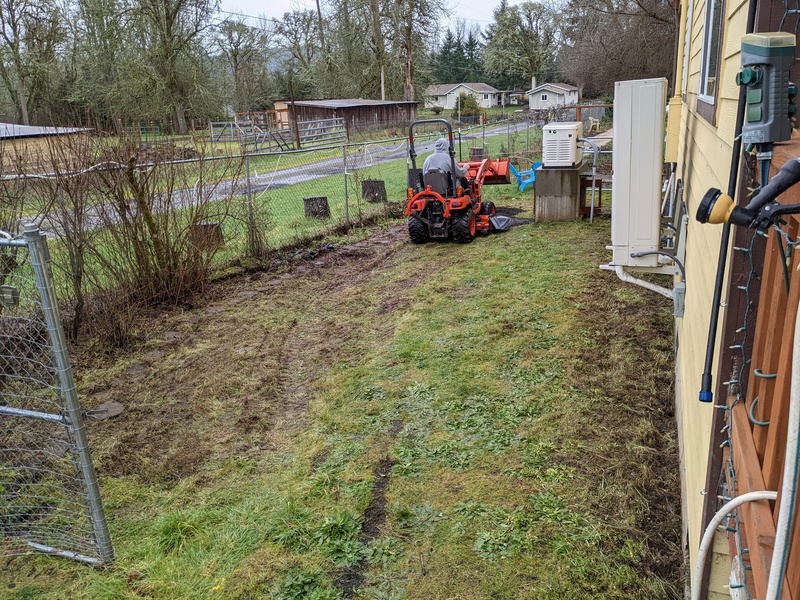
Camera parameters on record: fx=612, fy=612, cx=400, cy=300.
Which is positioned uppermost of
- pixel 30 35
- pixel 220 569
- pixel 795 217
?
pixel 30 35

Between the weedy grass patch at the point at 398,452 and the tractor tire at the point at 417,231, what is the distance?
281cm

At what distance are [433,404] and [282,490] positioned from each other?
1422mm

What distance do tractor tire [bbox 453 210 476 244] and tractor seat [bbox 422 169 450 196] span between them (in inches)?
20.8

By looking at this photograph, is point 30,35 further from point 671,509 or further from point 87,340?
point 671,509

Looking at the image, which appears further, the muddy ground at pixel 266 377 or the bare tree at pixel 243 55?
the bare tree at pixel 243 55

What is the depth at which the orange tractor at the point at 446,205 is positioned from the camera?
9.64 m

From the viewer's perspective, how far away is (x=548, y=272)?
8.05m

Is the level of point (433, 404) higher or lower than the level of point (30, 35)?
lower

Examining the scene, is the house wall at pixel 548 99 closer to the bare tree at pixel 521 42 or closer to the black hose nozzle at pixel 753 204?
the bare tree at pixel 521 42

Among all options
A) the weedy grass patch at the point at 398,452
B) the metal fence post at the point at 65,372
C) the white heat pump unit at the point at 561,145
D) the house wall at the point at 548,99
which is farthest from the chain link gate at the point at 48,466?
the house wall at the point at 548,99

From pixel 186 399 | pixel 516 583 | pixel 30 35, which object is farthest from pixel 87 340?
Result: pixel 30 35

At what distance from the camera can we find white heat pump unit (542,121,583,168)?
1049 centimetres

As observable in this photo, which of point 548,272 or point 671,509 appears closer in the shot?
point 671,509

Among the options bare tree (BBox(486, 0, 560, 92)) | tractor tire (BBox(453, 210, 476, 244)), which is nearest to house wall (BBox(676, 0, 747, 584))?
tractor tire (BBox(453, 210, 476, 244))
